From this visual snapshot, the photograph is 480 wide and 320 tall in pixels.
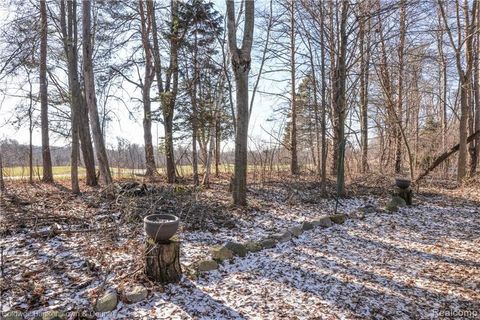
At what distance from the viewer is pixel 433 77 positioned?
13500 mm

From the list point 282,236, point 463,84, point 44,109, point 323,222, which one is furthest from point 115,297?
point 463,84

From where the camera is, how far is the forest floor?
255cm

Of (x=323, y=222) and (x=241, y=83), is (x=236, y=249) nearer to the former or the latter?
(x=323, y=222)

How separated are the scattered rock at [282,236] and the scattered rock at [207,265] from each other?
47.2 inches

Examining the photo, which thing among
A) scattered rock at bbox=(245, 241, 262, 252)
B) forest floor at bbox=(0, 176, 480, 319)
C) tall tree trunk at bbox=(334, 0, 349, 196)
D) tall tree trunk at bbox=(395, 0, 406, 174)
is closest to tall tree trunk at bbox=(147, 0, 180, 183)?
forest floor at bbox=(0, 176, 480, 319)

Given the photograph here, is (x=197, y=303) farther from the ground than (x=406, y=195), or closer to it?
closer to it

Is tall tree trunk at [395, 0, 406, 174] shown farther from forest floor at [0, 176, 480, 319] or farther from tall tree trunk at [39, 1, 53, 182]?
tall tree trunk at [39, 1, 53, 182]

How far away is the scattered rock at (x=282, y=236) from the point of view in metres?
4.21

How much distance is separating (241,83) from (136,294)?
13.4 ft

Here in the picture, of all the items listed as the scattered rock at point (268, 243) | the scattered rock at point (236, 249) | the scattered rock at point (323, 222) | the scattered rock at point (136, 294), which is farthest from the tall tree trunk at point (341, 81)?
the scattered rock at point (136, 294)

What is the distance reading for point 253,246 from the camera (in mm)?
3844

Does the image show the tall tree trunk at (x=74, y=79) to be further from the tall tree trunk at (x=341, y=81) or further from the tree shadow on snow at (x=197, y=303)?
the tall tree trunk at (x=341, y=81)

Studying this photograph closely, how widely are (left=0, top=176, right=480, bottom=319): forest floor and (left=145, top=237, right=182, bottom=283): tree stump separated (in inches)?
3.4

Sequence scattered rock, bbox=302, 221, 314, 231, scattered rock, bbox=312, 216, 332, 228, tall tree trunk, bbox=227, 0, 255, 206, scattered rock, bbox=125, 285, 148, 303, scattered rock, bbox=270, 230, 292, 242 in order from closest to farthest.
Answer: scattered rock, bbox=125, 285, 148, 303
scattered rock, bbox=270, 230, 292, 242
scattered rock, bbox=302, 221, 314, 231
scattered rock, bbox=312, 216, 332, 228
tall tree trunk, bbox=227, 0, 255, 206
